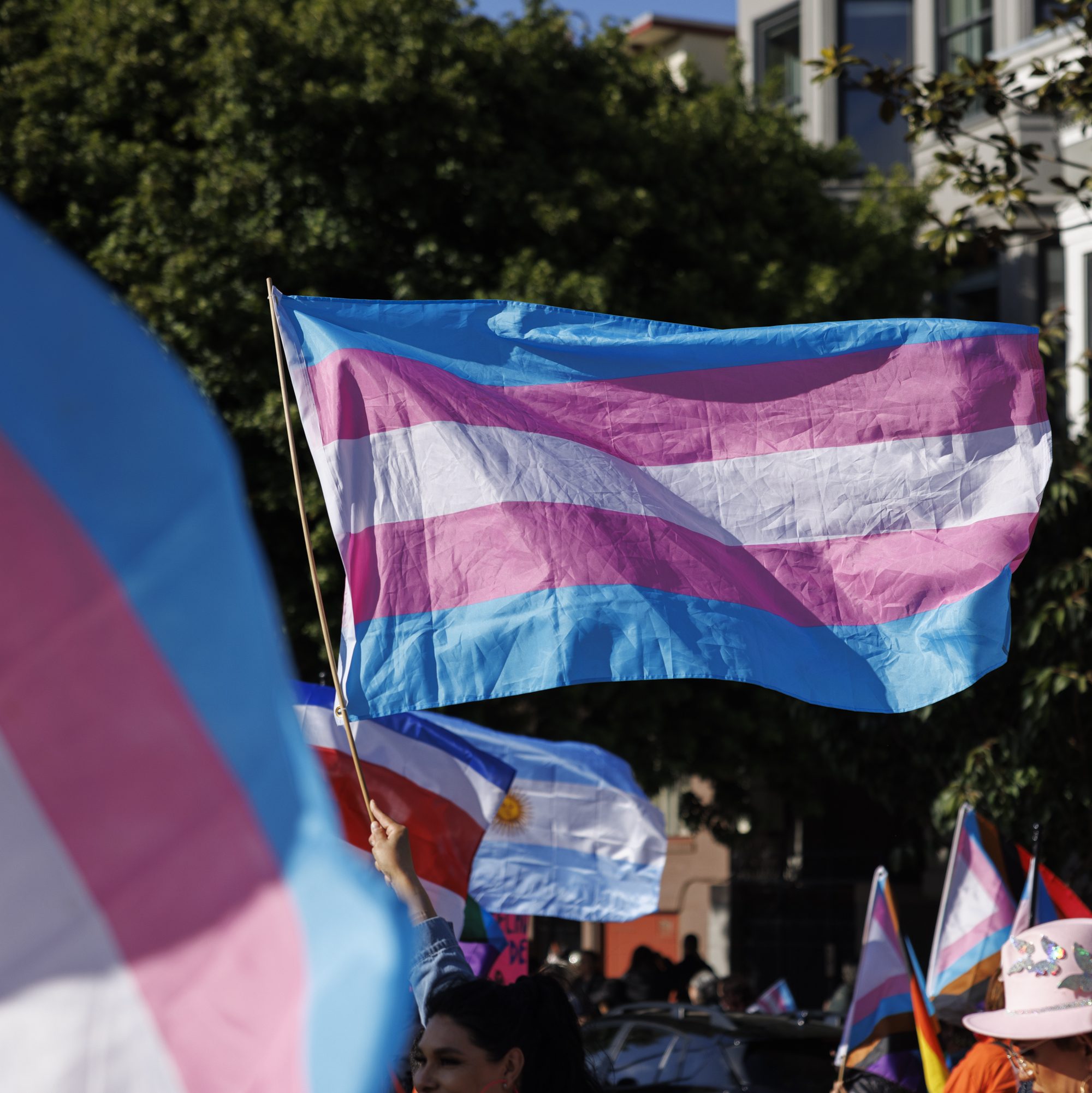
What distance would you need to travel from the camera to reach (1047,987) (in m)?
3.71

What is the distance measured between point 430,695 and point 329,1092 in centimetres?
272

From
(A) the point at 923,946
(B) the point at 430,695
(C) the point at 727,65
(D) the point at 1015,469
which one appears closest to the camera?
(B) the point at 430,695

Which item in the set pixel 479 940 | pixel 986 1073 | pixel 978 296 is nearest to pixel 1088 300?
pixel 978 296

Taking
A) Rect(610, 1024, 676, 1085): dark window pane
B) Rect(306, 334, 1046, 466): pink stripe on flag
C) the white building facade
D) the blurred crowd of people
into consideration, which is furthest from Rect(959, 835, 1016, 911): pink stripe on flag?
the white building facade

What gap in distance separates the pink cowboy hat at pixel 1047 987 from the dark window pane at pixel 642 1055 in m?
6.44

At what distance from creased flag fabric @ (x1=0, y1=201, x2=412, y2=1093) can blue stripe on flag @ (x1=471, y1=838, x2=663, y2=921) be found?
6209 millimetres

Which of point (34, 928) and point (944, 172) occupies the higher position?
point (944, 172)

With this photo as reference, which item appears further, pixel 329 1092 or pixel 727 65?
pixel 727 65

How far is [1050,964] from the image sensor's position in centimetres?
374

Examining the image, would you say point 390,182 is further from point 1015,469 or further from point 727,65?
point 1015,469

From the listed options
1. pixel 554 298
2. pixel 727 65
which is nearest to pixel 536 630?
pixel 554 298

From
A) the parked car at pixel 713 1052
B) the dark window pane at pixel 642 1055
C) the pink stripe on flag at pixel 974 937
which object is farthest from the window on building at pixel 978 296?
the pink stripe on flag at pixel 974 937

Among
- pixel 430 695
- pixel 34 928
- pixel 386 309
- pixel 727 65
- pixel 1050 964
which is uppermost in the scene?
pixel 727 65

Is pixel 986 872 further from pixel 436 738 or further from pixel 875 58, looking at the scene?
pixel 875 58
